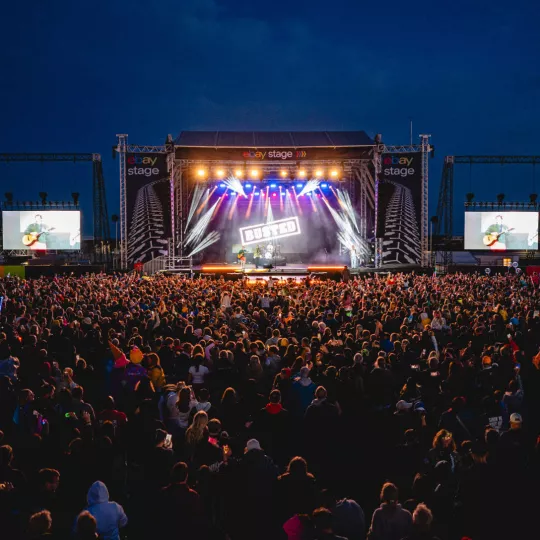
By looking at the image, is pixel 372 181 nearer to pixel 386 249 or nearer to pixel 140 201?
pixel 386 249

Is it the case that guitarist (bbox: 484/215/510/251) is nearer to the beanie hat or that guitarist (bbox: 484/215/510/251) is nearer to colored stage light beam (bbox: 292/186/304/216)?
colored stage light beam (bbox: 292/186/304/216)

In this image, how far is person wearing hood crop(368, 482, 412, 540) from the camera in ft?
12.5

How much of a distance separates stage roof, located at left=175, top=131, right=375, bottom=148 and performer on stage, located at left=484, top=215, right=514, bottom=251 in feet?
29.7

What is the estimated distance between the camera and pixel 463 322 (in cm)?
1101

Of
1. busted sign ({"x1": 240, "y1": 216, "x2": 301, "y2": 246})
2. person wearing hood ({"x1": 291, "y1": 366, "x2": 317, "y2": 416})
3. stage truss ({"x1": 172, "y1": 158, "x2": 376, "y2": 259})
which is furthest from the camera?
busted sign ({"x1": 240, "y1": 216, "x2": 301, "y2": 246})

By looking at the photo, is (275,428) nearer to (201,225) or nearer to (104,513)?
(104,513)

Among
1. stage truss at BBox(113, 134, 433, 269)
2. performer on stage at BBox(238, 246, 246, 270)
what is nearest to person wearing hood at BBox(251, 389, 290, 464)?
stage truss at BBox(113, 134, 433, 269)

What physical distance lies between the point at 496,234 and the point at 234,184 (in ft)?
49.8

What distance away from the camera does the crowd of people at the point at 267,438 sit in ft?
13.1

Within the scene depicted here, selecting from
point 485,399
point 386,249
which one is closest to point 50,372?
point 485,399

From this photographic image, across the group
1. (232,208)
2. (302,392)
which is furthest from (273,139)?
(302,392)

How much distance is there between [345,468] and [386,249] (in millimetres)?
22781

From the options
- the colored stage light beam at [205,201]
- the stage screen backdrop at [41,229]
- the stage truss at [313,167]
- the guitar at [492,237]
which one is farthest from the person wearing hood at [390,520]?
the guitar at [492,237]

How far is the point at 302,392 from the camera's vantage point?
6.57 metres
